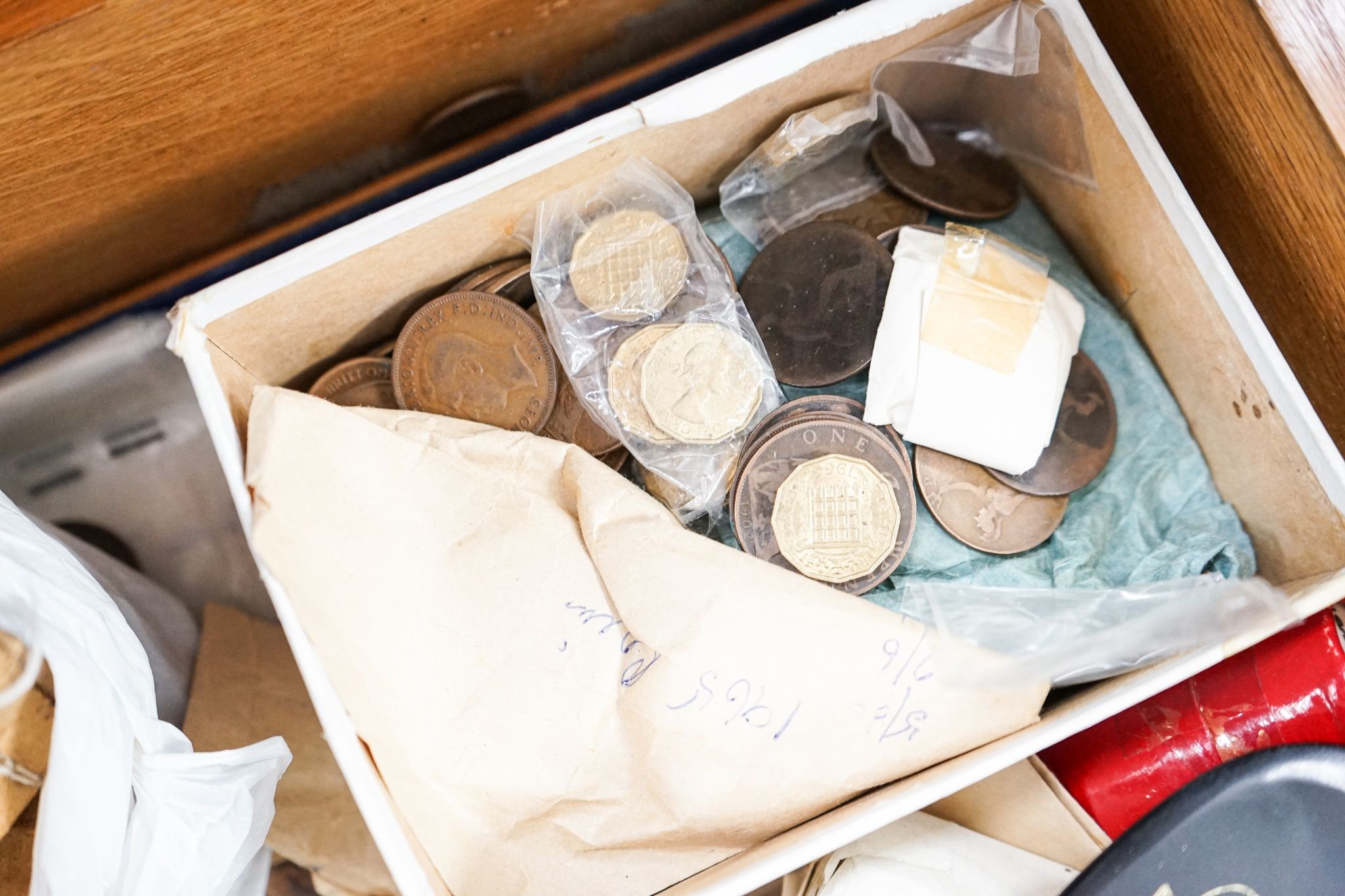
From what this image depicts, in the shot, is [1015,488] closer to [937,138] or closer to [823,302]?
[823,302]

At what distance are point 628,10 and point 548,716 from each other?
2.64 feet

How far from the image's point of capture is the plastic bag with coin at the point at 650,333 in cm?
95

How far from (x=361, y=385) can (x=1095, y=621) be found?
2.74 ft

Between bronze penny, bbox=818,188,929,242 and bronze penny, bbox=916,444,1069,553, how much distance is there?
283 mm

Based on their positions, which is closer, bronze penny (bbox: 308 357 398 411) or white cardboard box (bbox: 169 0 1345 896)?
white cardboard box (bbox: 169 0 1345 896)

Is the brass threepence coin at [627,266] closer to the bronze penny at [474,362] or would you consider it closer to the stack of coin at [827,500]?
the bronze penny at [474,362]

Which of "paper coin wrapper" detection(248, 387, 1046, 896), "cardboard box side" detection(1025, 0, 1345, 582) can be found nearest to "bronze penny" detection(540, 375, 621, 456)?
"paper coin wrapper" detection(248, 387, 1046, 896)

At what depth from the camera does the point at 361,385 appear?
39.4 inches

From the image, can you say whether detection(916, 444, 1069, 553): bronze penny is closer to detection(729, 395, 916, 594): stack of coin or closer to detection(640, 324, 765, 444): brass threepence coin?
detection(729, 395, 916, 594): stack of coin

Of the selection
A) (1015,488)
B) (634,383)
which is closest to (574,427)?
(634,383)

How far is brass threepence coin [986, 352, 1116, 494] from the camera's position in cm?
98

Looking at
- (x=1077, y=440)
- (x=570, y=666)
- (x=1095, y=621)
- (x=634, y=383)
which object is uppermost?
(x=634, y=383)

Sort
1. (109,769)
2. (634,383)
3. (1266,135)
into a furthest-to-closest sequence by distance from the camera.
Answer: (634,383), (1266,135), (109,769)

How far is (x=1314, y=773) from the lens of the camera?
773 mm
